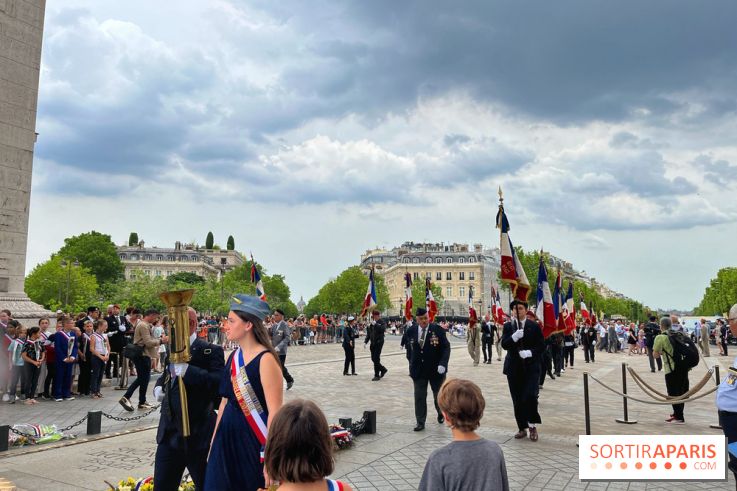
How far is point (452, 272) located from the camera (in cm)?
12962

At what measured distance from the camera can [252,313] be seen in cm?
380

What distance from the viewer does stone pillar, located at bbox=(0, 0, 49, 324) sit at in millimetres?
14445

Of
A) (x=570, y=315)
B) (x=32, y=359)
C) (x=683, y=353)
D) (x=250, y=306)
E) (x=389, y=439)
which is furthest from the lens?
(x=570, y=315)

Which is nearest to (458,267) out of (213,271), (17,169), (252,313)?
(213,271)

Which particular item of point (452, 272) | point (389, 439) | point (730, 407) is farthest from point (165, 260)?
point (730, 407)

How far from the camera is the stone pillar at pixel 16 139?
47.4 ft

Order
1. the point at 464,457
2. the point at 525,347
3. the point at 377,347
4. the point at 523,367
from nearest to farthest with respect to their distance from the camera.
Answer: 1. the point at 464,457
2. the point at 523,367
3. the point at 525,347
4. the point at 377,347

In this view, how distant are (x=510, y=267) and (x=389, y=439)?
474 cm

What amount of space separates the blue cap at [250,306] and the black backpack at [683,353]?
9339mm

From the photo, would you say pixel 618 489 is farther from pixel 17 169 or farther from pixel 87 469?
pixel 17 169

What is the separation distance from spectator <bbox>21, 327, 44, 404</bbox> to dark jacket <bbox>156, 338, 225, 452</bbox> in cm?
989

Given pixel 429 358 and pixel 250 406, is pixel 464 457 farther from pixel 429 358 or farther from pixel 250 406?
pixel 429 358

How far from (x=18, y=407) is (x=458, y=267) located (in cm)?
12100

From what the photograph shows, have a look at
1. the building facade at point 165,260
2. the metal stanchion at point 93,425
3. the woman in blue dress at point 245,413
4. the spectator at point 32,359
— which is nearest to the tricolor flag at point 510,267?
the metal stanchion at point 93,425
